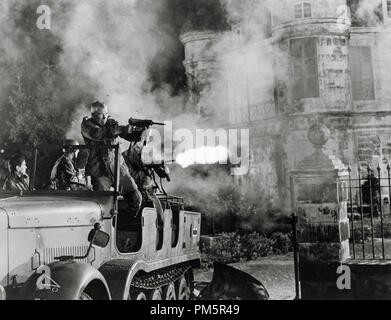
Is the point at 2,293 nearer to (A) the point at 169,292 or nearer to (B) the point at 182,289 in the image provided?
(A) the point at 169,292

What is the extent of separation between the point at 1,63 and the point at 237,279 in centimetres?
1779

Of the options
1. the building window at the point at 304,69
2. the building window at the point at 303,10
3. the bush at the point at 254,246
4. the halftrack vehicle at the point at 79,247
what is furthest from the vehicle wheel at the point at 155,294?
the building window at the point at 303,10

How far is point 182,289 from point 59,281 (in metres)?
3.55

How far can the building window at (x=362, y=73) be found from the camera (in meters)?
16.8

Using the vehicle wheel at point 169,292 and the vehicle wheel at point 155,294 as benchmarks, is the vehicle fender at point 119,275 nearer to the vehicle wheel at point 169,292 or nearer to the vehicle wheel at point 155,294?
the vehicle wheel at point 155,294

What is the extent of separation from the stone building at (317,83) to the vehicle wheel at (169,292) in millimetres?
9725

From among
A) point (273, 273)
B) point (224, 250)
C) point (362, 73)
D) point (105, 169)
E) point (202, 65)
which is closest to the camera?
point (105, 169)

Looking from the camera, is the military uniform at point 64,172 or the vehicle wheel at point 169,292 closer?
the military uniform at point 64,172

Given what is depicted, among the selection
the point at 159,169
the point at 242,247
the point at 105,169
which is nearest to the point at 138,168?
the point at 159,169

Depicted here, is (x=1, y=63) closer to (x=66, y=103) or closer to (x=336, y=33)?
(x=66, y=103)

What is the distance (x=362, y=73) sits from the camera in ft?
55.6

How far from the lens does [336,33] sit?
16.2 m

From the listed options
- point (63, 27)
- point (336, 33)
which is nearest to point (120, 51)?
Result: point (63, 27)
